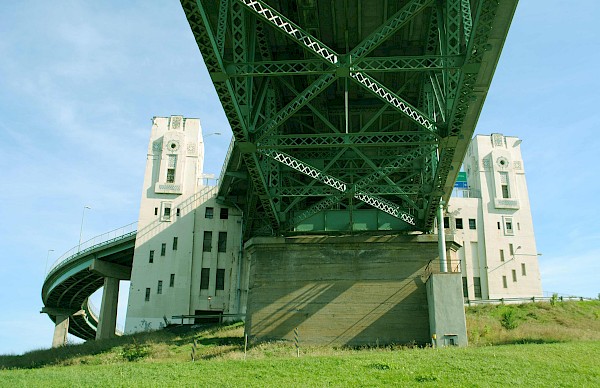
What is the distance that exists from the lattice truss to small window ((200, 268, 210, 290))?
51.5ft

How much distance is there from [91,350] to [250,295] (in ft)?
32.9

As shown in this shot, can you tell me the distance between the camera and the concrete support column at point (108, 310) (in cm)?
5212

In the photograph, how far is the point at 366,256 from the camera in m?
29.9

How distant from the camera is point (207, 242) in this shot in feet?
157

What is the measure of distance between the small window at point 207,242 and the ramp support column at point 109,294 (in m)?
12.2

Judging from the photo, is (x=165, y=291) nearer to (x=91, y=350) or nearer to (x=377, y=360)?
(x=91, y=350)

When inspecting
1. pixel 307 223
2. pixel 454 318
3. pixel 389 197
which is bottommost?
pixel 454 318

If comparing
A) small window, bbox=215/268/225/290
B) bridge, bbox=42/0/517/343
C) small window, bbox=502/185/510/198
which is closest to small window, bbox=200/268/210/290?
small window, bbox=215/268/225/290

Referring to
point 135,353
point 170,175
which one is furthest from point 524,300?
point 135,353

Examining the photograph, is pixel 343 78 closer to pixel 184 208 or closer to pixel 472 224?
pixel 184 208

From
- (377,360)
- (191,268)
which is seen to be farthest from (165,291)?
(377,360)

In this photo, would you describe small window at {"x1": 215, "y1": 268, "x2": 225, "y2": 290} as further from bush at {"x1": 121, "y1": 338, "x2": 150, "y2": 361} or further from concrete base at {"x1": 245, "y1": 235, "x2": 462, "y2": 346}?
bush at {"x1": 121, "y1": 338, "x2": 150, "y2": 361}

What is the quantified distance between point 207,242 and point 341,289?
20777 mm

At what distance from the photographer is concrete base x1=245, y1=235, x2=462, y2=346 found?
28531 mm
